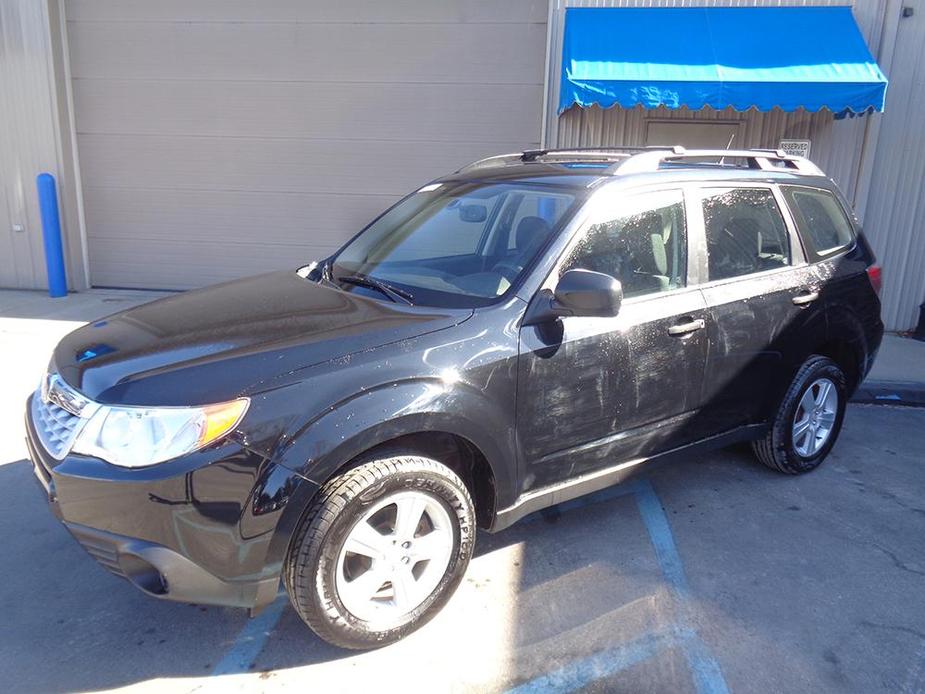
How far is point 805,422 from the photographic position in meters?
4.34

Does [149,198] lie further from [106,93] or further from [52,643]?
[52,643]

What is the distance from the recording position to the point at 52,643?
2.82 m

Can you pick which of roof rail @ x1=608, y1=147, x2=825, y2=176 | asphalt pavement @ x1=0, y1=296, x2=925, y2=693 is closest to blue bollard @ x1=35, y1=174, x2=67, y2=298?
asphalt pavement @ x1=0, y1=296, x2=925, y2=693

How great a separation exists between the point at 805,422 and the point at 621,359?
5.75ft

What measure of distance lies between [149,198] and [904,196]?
29.0ft

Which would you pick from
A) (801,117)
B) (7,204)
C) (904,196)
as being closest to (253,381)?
(801,117)

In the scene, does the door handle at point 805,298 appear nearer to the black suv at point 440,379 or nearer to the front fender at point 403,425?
the black suv at point 440,379

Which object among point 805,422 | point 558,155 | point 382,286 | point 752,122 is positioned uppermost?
point 752,122

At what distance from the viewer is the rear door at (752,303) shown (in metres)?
3.66

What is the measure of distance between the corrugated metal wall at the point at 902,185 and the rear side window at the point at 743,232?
4891 millimetres

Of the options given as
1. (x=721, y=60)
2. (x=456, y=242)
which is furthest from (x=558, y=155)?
(x=721, y=60)

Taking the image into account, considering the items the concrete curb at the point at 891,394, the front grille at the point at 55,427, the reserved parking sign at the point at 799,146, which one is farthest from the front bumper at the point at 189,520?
the reserved parking sign at the point at 799,146

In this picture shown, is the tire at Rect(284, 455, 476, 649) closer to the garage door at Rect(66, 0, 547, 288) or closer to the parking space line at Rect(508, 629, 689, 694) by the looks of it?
the parking space line at Rect(508, 629, 689, 694)

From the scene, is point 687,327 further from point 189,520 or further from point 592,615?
point 189,520
